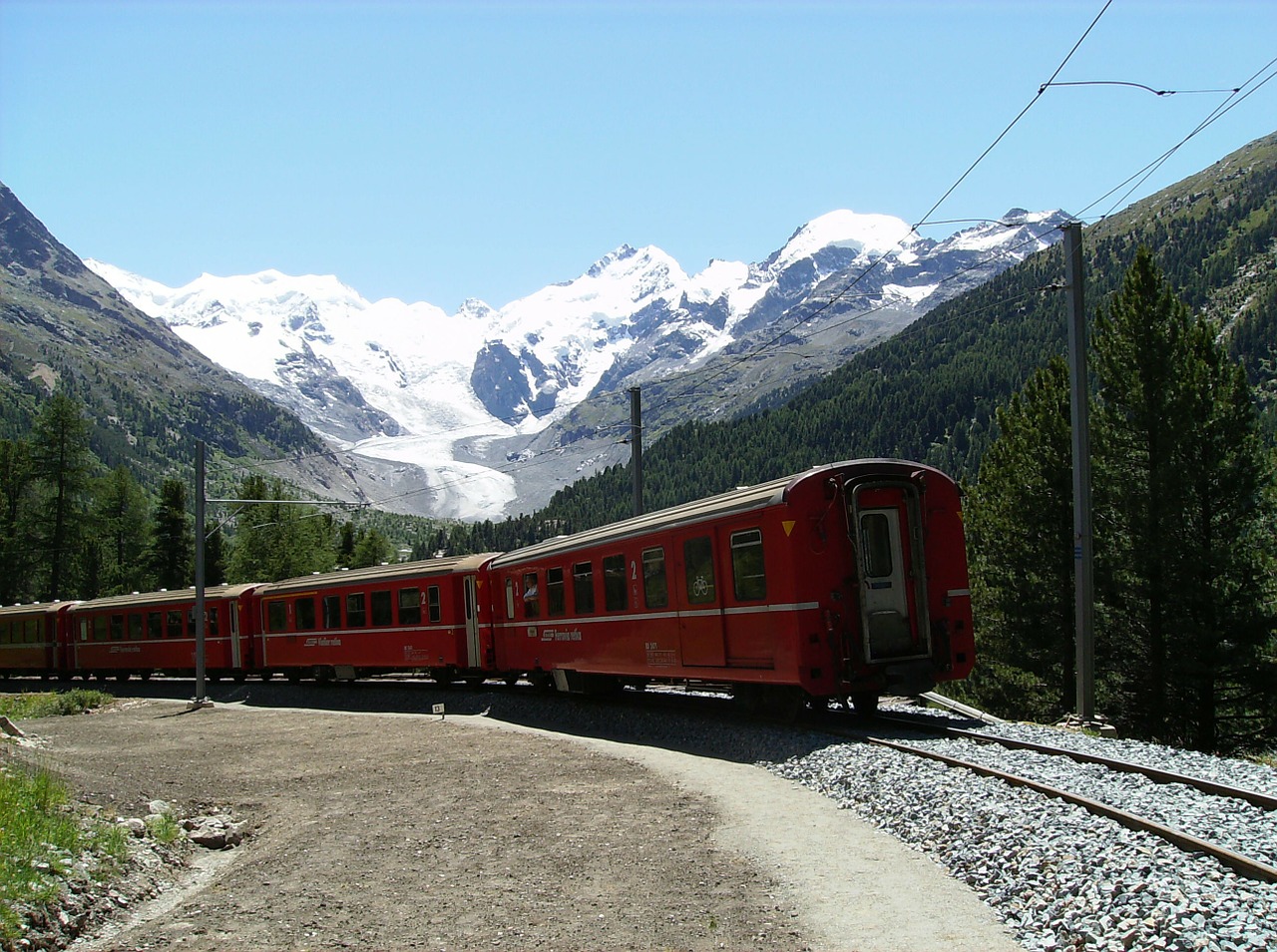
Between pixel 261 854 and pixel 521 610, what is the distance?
43.2 ft

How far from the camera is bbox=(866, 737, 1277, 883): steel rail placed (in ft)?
22.5

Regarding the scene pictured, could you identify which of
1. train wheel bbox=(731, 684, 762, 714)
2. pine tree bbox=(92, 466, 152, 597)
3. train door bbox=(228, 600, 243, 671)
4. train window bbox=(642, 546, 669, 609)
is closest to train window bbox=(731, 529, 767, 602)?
train wheel bbox=(731, 684, 762, 714)

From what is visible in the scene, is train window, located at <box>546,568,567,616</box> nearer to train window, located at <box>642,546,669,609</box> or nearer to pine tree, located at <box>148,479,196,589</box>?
train window, located at <box>642,546,669,609</box>

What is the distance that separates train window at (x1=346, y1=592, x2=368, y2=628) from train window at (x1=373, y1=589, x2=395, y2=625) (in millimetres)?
556

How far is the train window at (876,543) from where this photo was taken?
49.1 ft

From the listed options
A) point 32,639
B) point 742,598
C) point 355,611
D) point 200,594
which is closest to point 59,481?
point 32,639

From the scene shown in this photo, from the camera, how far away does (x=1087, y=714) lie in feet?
53.3

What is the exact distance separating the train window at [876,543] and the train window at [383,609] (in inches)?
650

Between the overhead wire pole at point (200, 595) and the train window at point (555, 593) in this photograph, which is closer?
the train window at point (555, 593)

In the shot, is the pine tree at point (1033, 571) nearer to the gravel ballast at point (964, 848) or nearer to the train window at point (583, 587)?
the train window at point (583, 587)

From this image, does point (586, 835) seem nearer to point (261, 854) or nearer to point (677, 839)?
point (677, 839)

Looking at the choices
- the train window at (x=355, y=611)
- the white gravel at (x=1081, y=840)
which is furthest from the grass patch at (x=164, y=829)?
the train window at (x=355, y=611)

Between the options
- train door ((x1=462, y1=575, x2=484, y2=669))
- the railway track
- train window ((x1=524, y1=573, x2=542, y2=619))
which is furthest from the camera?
train door ((x1=462, y1=575, x2=484, y2=669))

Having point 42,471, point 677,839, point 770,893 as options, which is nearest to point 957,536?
point 677,839
